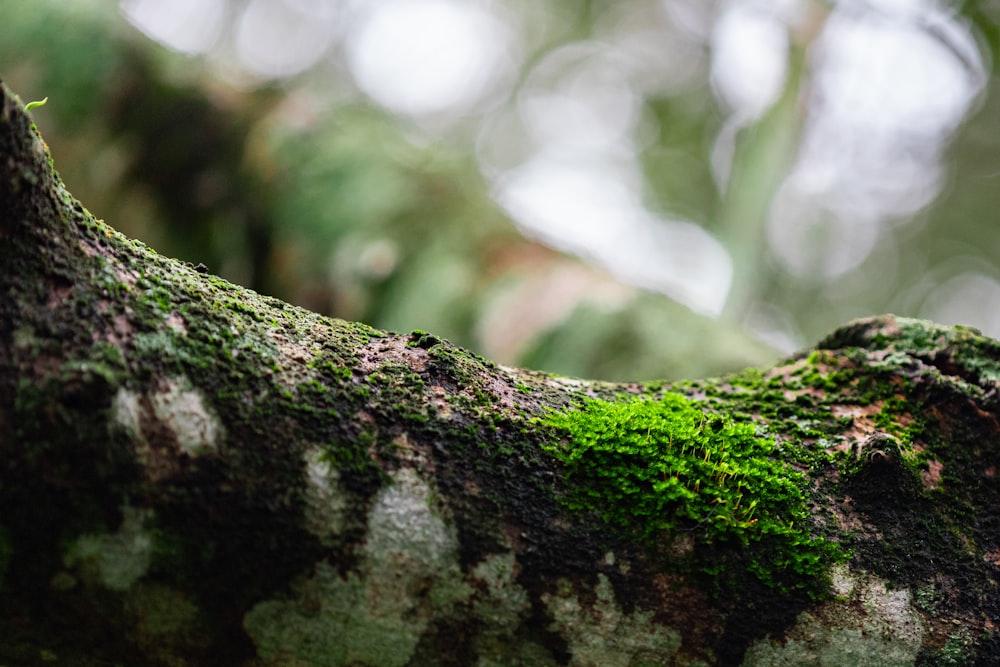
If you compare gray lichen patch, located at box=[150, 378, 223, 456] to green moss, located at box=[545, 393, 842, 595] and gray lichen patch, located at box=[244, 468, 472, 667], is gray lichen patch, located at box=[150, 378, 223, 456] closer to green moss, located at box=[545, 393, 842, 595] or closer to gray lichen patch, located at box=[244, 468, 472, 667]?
gray lichen patch, located at box=[244, 468, 472, 667]

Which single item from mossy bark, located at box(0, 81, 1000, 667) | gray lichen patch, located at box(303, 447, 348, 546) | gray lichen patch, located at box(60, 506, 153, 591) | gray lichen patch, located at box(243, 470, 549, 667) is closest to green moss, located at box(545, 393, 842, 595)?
mossy bark, located at box(0, 81, 1000, 667)

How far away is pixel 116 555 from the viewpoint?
1.14 metres

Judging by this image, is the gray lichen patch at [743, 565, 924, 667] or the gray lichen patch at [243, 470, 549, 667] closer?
the gray lichen patch at [243, 470, 549, 667]

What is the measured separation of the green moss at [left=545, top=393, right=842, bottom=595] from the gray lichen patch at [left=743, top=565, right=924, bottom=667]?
55 millimetres

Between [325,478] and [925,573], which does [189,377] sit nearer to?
[325,478]

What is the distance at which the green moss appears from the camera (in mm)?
1421

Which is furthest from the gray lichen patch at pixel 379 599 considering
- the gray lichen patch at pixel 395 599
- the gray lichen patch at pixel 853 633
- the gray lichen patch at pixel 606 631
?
the gray lichen patch at pixel 853 633

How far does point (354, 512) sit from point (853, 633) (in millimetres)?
969

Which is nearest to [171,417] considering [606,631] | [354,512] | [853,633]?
[354,512]

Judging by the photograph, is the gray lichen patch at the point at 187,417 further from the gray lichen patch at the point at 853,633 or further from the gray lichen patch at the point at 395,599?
the gray lichen patch at the point at 853,633

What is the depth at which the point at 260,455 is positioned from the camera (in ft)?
4.04

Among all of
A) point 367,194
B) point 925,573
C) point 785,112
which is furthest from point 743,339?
point 785,112

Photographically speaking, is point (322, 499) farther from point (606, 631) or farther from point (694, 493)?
point (694, 493)

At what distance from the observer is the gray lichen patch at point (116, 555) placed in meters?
1.13
